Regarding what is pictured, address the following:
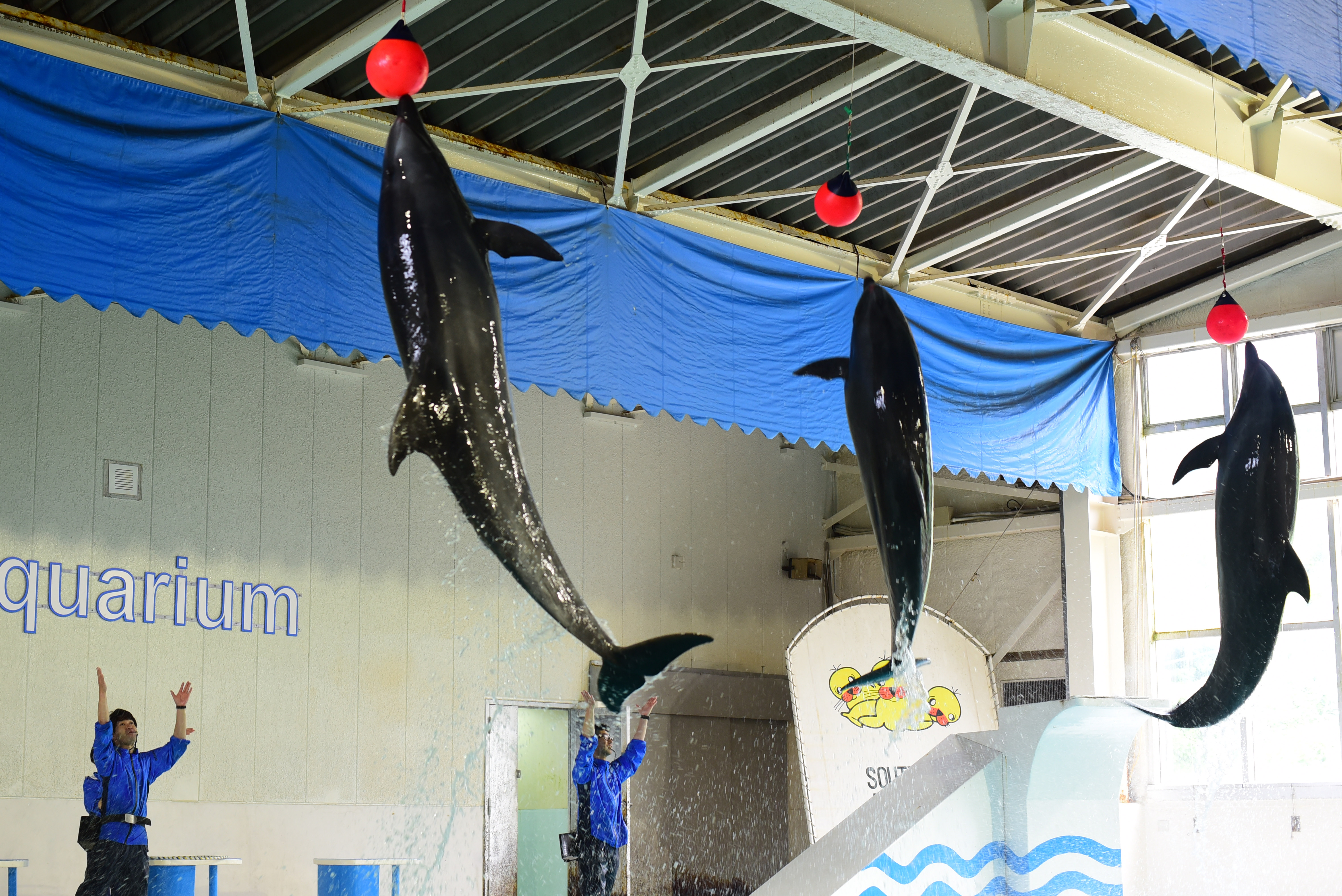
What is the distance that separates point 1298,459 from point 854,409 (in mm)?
2310

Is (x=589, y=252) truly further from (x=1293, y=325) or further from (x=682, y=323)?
(x=1293, y=325)

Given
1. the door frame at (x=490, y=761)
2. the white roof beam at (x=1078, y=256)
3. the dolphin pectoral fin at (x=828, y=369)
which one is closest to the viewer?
the dolphin pectoral fin at (x=828, y=369)

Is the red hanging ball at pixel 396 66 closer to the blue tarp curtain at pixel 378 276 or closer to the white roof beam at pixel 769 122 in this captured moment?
the blue tarp curtain at pixel 378 276

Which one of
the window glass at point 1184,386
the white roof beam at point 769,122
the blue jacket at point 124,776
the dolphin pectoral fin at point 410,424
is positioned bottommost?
the blue jacket at point 124,776

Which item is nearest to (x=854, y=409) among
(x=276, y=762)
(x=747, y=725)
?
(x=276, y=762)

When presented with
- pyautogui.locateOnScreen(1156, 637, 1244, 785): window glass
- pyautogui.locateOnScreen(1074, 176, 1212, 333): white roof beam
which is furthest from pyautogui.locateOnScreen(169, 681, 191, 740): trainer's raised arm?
pyautogui.locateOnScreen(1156, 637, 1244, 785): window glass

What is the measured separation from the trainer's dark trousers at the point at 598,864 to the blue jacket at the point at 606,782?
0.26 ft

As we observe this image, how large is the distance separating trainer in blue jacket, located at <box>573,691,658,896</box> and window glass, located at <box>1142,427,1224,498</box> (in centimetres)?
608

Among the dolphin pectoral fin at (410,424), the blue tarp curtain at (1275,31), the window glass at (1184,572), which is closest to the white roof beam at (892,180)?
the blue tarp curtain at (1275,31)

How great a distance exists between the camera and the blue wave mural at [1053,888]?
659cm

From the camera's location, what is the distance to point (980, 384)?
1112 centimetres

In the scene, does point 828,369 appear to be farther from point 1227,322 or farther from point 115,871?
point 115,871

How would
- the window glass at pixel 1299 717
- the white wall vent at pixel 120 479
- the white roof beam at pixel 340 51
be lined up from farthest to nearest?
1. the window glass at pixel 1299 717
2. the white wall vent at pixel 120 479
3. the white roof beam at pixel 340 51

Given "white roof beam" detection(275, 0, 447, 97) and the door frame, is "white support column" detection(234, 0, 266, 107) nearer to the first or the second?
"white roof beam" detection(275, 0, 447, 97)
